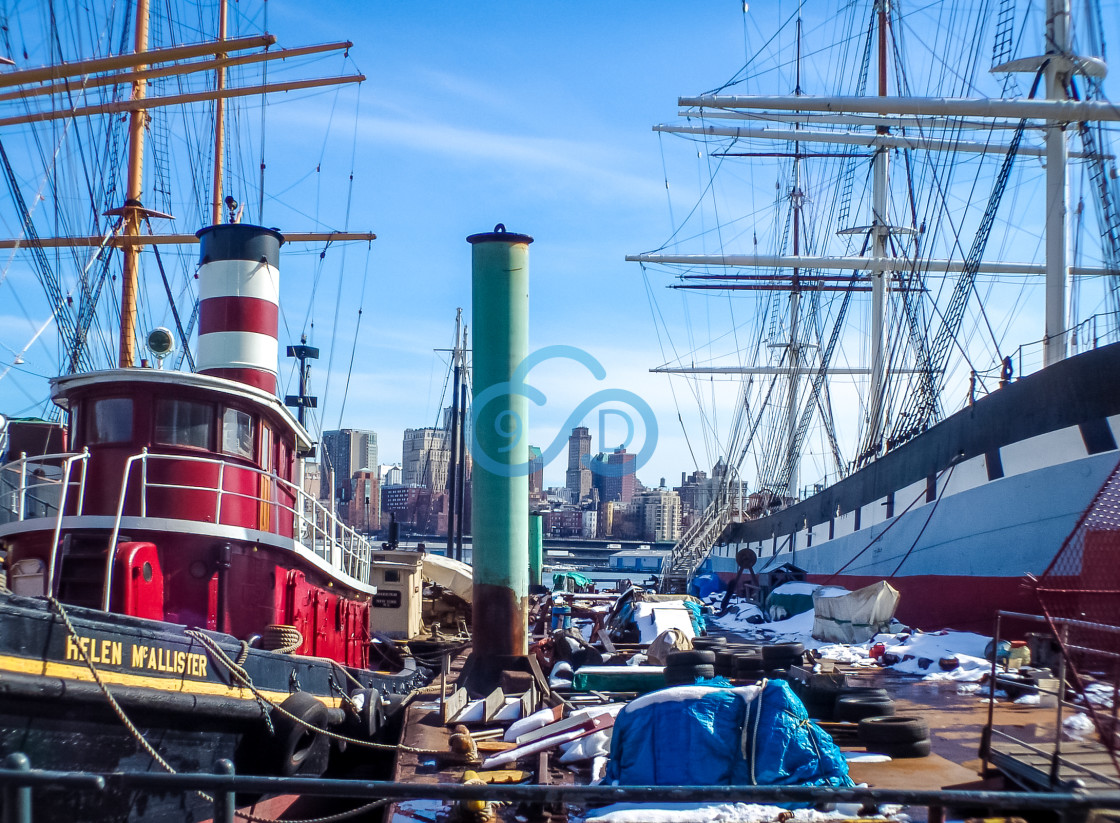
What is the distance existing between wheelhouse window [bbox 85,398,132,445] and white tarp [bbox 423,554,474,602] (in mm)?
11505

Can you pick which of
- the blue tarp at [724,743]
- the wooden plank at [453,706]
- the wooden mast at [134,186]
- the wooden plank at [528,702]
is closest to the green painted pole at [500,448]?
the wooden plank at [528,702]

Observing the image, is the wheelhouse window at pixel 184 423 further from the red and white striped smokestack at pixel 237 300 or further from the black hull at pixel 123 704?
the red and white striped smokestack at pixel 237 300

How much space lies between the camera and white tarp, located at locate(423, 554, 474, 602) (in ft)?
67.1

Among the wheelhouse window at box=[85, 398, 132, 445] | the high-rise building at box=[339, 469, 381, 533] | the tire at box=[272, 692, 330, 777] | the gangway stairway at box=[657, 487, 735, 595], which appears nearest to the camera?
the tire at box=[272, 692, 330, 777]

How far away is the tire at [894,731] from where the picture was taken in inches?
300

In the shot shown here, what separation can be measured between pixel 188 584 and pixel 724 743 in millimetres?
5400

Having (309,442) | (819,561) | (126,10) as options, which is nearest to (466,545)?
(819,561)

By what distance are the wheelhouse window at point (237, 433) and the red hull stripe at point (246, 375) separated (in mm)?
2139

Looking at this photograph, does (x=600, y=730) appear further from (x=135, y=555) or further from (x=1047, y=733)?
(x=135, y=555)

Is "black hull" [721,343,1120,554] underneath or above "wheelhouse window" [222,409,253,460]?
above

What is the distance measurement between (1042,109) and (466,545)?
94510 millimetres

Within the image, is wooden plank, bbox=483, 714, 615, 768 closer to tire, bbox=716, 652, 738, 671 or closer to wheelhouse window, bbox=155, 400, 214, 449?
tire, bbox=716, 652, 738, 671

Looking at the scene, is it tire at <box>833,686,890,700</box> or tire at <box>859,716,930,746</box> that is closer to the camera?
tire at <box>859,716,930,746</box>

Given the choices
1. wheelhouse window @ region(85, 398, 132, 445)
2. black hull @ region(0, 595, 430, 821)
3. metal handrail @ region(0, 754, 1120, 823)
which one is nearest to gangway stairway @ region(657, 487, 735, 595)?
wheelhouse window @ region(85, 398, 132, 445)
